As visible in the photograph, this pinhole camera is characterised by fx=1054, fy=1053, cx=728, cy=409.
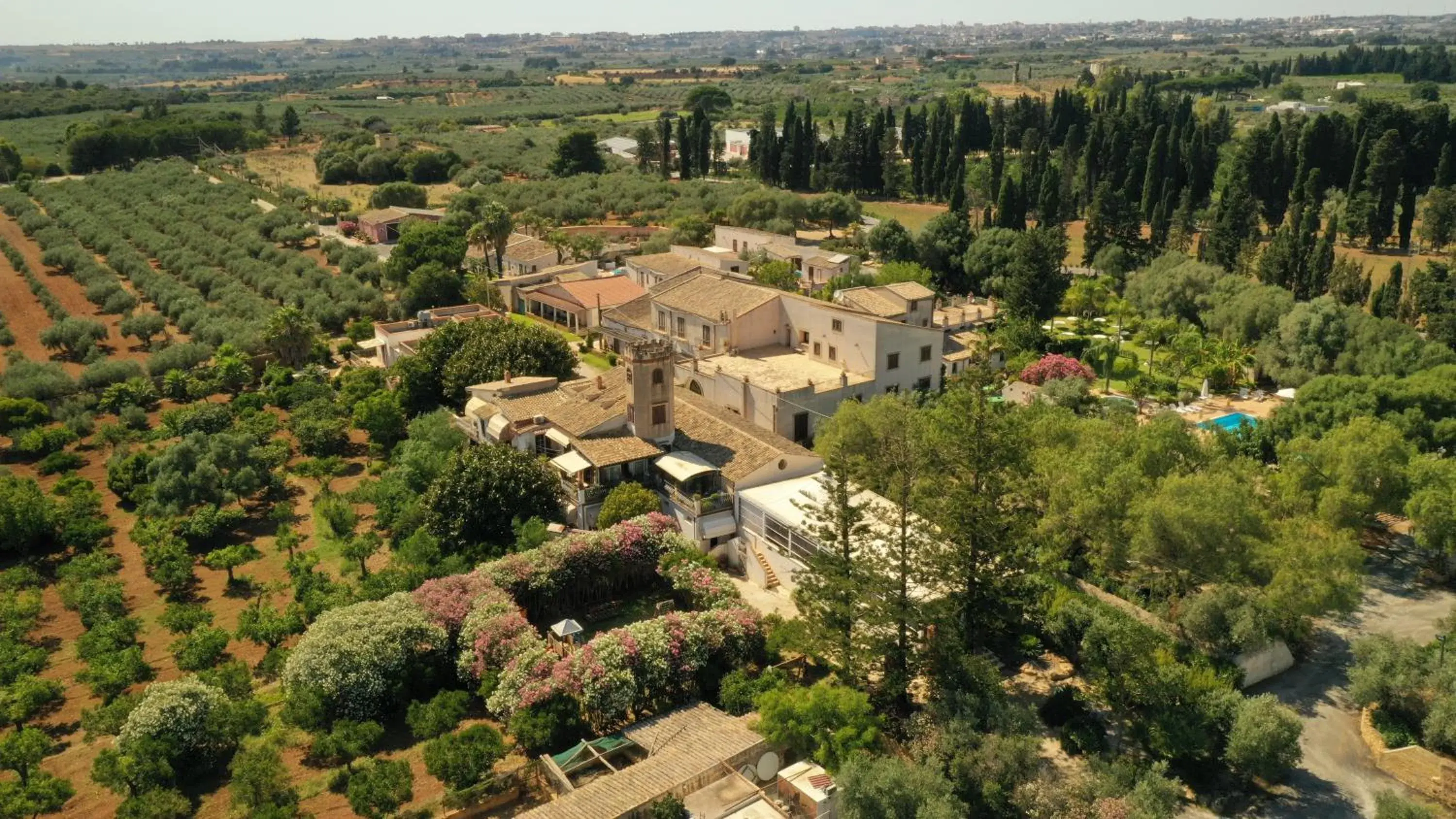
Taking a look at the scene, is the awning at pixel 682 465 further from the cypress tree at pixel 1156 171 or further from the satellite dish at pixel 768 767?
the cypress tree at pixel 1156 171

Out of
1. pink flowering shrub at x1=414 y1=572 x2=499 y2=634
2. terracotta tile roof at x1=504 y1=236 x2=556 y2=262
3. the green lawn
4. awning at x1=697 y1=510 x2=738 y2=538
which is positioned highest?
terracotta tile roof at x1=504 y1=236 x2=556 y2=262

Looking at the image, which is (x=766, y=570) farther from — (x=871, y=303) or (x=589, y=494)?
(x=871, y=303)

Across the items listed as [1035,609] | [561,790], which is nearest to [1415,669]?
[1035,609]

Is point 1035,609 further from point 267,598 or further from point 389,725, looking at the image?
point 267,598

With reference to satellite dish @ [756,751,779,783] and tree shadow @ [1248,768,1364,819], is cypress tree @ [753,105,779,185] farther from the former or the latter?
tree shadow @ [1248,768,1364,819]

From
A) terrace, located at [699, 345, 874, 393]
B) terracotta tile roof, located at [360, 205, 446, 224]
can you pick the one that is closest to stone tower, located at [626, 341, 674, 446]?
terrace, located at [699, 345, 874, 393]

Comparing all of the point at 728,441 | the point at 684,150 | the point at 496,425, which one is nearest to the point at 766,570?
the point at 728,441
